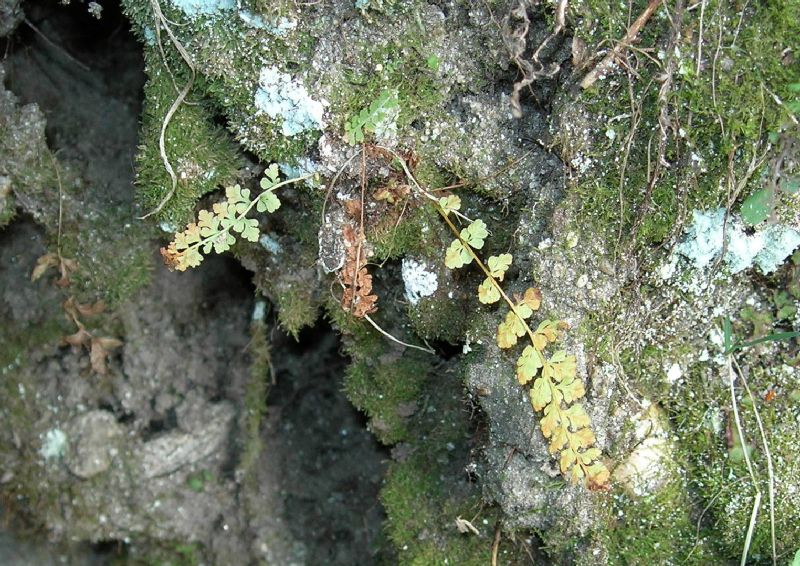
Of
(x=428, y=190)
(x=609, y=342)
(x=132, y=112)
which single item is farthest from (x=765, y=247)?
(x=132, y=112)

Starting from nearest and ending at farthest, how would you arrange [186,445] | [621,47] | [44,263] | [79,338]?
[621,47] → [44,263] → [79,338] → [186,445]

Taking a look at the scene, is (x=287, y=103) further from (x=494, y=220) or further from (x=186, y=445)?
(x=186, y=445)

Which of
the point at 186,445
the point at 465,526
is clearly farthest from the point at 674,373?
the point at 186,445

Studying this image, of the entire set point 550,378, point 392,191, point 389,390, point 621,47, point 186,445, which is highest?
point 621,47

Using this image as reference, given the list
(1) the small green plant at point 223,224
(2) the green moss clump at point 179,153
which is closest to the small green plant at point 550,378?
(1) the small green plant at point 223,224

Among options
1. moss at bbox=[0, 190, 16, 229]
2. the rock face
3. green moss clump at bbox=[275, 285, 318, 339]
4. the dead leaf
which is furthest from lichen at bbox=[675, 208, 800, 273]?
moss at bbox=[0, 190, 16, 229]

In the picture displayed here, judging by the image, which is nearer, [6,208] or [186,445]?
[6,208]

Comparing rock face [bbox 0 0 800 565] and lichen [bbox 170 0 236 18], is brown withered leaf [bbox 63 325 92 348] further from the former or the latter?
lichen [bbox 170 0 236 18]
